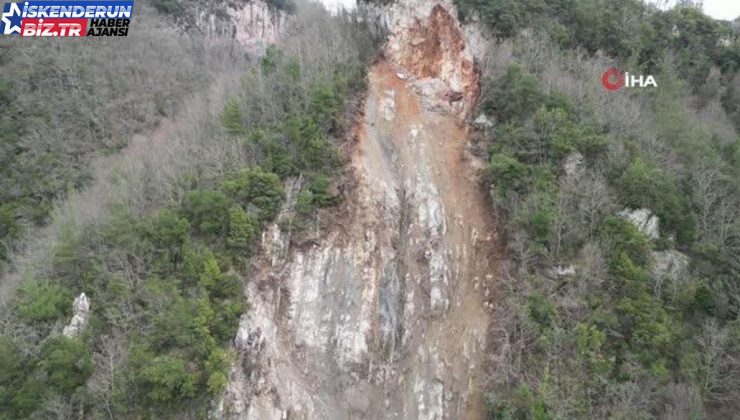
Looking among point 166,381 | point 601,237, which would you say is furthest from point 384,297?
point 166,381

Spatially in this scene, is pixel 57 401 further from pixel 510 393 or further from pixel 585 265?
pixel 585 265

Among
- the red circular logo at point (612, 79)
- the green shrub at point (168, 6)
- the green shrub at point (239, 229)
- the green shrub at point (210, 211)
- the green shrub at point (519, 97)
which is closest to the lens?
the green shrub at point (239, 229)

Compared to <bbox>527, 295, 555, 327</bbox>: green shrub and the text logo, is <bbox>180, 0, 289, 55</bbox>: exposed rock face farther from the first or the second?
<bbox>527, 295, 555, 327</bbox>: green shrub

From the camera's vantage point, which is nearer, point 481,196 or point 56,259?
point 56,259

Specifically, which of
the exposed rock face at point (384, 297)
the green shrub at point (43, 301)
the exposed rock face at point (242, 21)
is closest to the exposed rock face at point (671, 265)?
the exposed rock face at point (384, 297)

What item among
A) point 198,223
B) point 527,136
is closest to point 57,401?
point 198,223

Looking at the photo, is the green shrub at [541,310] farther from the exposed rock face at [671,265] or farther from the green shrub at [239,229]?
the green shrub at [239,229]

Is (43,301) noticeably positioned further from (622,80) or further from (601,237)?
(622,80)
